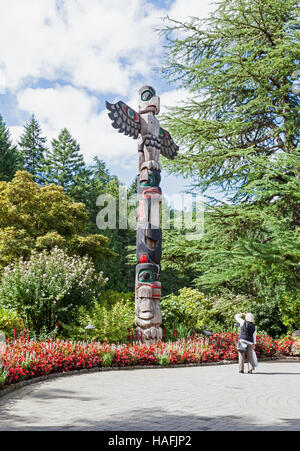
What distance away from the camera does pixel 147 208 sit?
42.7ft

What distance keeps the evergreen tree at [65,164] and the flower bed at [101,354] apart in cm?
3041

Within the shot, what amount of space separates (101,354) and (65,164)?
35829mm

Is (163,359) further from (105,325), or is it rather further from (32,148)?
(32,148)

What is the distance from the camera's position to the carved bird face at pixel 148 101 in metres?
13.9

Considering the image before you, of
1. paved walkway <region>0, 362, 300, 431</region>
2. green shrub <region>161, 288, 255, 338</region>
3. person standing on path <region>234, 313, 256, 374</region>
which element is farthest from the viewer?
green shrub <region>161, 288, 255, 338</region>

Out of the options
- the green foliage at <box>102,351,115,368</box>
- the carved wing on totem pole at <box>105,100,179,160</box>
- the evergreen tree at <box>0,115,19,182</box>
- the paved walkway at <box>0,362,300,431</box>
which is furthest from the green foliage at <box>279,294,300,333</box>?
the evergreen tree at <box>0,115,19,182</box>

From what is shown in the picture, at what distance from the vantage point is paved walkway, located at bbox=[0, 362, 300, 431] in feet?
17.4

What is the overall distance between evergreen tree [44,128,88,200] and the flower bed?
30.4 m

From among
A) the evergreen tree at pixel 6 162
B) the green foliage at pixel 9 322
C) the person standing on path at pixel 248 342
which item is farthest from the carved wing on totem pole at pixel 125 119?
the evergreen tree at pixel 6 162

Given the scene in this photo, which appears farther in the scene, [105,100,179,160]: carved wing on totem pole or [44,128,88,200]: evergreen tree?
[44,128,88,200]: evergreen tree

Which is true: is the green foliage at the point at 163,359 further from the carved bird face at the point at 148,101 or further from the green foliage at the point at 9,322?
the carved bird face at the point at 148,101

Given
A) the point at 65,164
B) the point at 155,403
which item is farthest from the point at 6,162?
the point at 155,403

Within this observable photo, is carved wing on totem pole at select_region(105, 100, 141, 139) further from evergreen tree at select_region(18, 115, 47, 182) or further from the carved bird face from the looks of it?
evergreen tree at select_region(18, 115, 47, 182)
